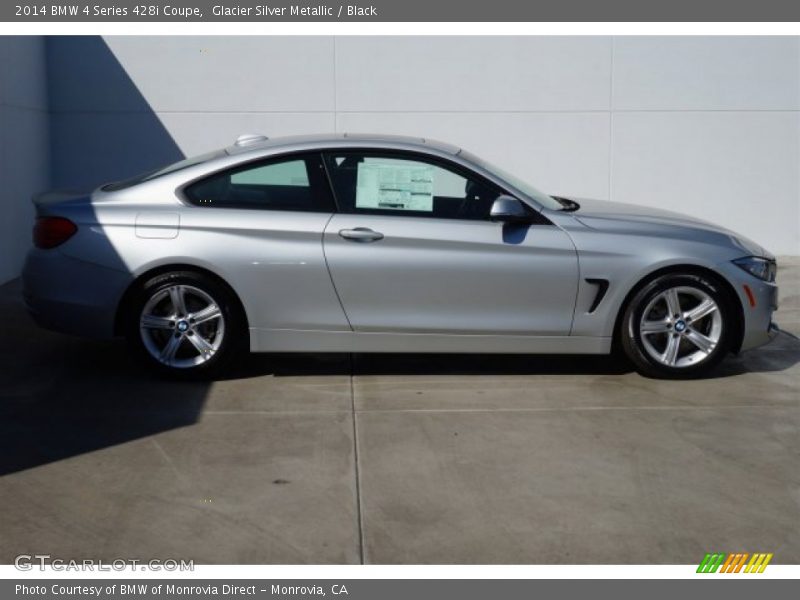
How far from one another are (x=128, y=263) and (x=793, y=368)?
14.3 ft

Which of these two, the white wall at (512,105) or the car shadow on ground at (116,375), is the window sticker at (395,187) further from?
the white wall at (512,105)

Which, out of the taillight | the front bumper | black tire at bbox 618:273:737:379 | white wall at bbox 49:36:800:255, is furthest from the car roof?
white wall at bbox 49:36:800:255

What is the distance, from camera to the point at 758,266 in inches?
277

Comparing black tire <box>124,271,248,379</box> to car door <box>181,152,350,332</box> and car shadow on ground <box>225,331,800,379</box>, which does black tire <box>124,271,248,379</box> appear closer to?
car door <box>181,152,350,332</box>

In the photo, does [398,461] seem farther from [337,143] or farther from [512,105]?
[512,105]

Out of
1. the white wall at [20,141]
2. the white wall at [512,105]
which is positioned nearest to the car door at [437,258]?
the white wall at [20,141]

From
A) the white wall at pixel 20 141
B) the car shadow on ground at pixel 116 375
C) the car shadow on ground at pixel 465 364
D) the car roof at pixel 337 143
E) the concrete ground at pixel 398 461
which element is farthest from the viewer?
the white wall at pixel 20 141

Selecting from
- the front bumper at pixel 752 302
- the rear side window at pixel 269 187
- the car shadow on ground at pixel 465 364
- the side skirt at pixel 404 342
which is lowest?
the car shadow on ground at pixel 465 364

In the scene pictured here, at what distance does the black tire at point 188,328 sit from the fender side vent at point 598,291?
2.11 metres

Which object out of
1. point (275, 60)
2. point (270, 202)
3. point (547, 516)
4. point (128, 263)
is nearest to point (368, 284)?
point (270, 202)

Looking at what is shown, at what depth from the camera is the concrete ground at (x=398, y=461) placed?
14.8 ft

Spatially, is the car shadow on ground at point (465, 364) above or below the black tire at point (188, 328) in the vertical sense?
below

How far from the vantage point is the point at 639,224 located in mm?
7020
